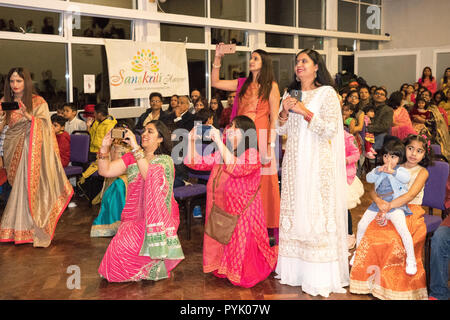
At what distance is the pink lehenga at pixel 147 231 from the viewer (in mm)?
3426

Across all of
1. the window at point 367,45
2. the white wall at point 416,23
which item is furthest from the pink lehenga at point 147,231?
the window at point 367,45

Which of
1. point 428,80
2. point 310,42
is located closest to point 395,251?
point 428,80

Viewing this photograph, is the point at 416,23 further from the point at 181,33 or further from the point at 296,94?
the point at 296,94

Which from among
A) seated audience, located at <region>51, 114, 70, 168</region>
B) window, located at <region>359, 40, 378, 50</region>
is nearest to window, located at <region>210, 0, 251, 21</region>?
seated audience, located at <region>51, 114, 70, 168</region>

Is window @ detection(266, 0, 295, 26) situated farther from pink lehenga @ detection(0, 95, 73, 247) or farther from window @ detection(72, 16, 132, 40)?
pink lehenga @ detection(0, 95, 73, 247)

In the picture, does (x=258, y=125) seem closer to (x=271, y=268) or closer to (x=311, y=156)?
(x=311, y=156)

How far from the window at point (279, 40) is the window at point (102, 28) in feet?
12.3

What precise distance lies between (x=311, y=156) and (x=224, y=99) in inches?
290

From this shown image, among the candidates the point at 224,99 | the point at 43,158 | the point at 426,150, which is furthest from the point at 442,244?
the point at 224,99

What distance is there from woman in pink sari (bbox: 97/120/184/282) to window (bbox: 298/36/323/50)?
909 cm

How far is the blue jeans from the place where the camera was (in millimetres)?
3076

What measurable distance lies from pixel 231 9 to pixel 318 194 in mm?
7429

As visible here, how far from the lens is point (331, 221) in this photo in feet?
10.6

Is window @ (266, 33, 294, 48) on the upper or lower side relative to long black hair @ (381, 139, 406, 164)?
upper
